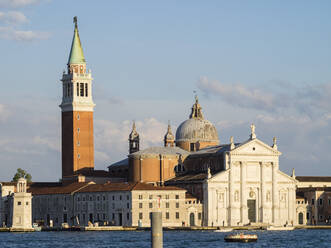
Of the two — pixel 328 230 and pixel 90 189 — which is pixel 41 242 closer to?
pixel 90 189

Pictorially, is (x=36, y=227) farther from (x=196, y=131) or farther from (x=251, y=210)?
(x=196, y=131)

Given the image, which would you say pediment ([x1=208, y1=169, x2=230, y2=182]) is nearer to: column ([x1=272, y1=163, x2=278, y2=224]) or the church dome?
column ([x1=272, y1=163, x2=278, y2=224])

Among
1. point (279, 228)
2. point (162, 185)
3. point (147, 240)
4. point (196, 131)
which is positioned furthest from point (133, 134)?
point (147, 240)

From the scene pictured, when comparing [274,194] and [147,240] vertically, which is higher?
[274,194]

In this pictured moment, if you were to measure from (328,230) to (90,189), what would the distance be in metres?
28.6

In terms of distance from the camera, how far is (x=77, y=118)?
139250 mm

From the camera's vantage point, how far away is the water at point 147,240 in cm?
9162

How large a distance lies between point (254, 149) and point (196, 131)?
18.1 meters

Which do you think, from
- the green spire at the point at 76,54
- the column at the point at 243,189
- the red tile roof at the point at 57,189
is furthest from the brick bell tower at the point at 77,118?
the column at the point at 243,189

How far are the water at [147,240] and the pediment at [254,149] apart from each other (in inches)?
598

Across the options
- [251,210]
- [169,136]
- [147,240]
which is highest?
[169,136]

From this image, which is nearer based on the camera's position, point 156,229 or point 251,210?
point 156,229

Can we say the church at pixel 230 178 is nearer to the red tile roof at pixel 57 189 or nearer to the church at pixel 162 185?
the church at pixel 162 185

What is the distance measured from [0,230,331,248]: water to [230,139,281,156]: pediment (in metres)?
15.2
